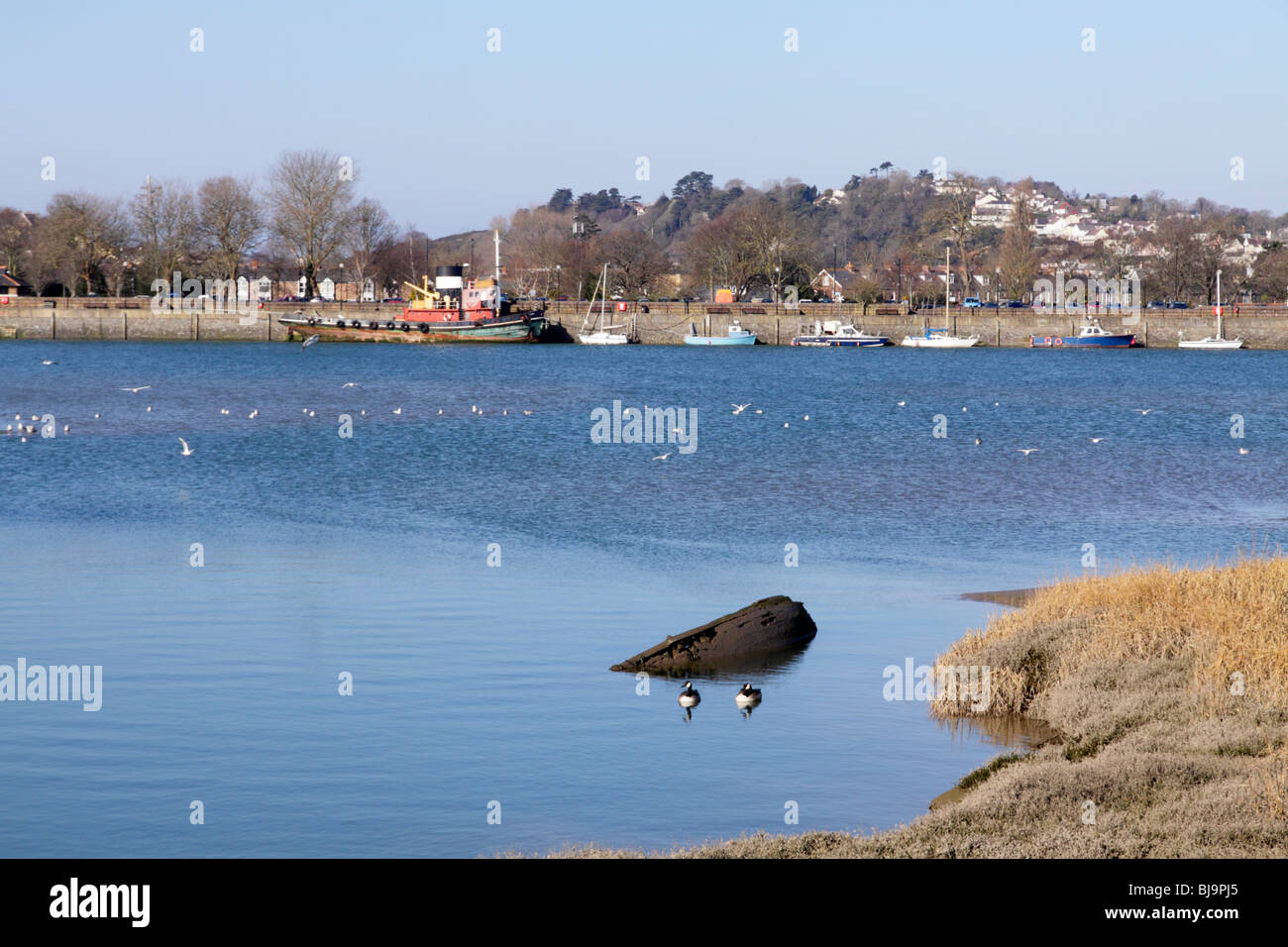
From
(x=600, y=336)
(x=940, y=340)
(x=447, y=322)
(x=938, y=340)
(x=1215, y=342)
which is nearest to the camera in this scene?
(x=1215, y=342)

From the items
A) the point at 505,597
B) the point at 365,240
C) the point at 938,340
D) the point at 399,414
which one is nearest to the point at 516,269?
the point at 365,240

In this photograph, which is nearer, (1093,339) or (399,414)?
(399,414)

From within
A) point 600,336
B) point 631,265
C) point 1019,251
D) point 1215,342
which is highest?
point 1019,251

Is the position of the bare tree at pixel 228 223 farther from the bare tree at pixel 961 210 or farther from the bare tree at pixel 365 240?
the bare tree at pixel 961 210

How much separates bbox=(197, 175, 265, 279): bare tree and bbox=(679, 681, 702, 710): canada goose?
131 m

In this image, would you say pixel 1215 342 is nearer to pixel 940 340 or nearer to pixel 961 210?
pixel 940 340

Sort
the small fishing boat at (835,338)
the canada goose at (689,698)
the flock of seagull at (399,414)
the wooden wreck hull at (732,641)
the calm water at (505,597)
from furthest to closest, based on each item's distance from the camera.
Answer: the small fishing boat at (835,338) → the flock of seagull at (399,414) → the wooden wreck hull at (732,641) → the canada goose at (689,698) → the calm water at (505,597)

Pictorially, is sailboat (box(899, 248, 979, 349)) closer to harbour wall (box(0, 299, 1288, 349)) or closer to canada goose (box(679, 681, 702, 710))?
harbour wall (box(0, 299, 1288, 349))

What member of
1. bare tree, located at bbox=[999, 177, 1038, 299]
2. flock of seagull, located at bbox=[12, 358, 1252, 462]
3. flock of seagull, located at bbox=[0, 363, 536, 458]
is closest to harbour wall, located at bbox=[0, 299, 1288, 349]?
bare tree, located at bbox=[999, 177, 1038, 299]

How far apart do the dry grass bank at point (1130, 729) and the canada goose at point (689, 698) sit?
9.24 ft

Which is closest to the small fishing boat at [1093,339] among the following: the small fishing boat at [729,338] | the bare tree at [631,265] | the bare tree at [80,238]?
the small fishing boat at [729,338]

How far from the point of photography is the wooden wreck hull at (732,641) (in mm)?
17016

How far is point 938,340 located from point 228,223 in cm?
7220

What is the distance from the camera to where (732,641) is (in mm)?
17781
